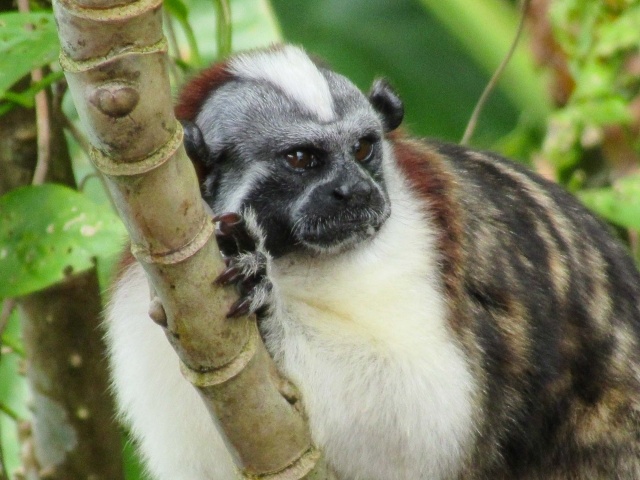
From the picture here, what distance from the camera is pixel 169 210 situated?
1.45m

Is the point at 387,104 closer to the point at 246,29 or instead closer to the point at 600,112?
the point at 600,112

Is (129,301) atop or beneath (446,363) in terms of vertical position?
beneath

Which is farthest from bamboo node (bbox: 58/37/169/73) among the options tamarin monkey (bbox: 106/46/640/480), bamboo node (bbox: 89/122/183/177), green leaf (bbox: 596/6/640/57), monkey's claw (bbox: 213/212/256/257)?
green leaf (bbox: 596/6/640/57)

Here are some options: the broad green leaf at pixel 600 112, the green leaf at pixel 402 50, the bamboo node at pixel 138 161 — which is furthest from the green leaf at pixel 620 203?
the bamboo node at pixel 138 161

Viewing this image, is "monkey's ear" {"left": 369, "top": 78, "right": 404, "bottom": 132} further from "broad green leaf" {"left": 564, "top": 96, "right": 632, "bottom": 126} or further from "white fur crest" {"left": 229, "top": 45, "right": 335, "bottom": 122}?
"broad green leaf" {"left": 564, "top": 96, "right": 632, "bottom": 126}

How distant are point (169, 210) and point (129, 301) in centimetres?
100

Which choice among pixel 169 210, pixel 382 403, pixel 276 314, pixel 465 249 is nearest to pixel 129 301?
pixel 276 314

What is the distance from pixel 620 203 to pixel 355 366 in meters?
1.50

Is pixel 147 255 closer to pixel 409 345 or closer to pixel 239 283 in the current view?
pixel 239 283

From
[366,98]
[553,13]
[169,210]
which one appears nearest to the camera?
[169,210]

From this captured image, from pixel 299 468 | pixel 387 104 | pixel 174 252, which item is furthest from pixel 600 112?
pixel 174 252

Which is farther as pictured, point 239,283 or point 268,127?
point 268,127

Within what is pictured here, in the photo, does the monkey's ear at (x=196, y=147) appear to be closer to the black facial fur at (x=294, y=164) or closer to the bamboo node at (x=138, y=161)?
the black facial fur at (x=294, y=164)

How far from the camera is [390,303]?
2.30 metres
